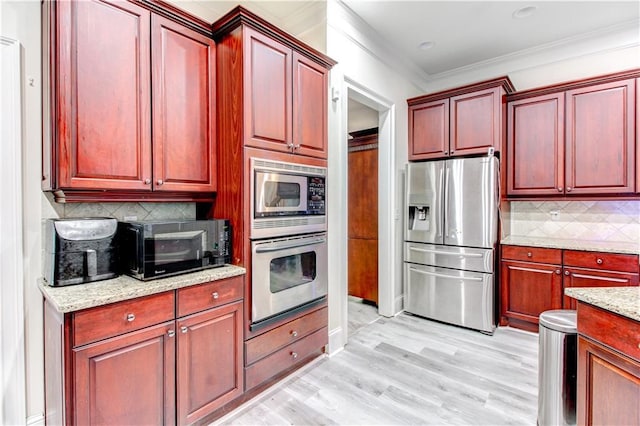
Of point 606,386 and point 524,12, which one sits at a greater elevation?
point 524,12

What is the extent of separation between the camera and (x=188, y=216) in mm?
2305

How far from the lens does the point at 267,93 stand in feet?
6.95

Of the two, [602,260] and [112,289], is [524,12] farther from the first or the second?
[112,289]

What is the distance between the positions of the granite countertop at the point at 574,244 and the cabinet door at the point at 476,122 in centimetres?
101

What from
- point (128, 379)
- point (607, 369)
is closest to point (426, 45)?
point (607, 369)

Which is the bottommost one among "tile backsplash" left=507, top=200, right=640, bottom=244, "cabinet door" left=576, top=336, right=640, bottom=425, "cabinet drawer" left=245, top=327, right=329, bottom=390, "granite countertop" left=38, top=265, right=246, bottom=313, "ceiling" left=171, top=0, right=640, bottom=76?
"cabinet drawer" left=245, top=327, right=329, bottom=390

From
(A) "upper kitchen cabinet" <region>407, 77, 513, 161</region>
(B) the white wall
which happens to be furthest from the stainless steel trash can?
(B) the white wall

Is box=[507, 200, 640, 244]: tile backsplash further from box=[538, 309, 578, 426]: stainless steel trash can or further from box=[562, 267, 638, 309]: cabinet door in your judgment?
box=[538, 309, 578, 426]: stainless steel trash can

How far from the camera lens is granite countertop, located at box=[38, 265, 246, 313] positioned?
53.1 inches

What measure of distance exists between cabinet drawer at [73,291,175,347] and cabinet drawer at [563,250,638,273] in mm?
3404

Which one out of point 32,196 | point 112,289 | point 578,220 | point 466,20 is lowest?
point 112,289

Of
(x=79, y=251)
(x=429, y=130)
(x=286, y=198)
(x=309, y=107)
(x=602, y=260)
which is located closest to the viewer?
(x=79, y=251)

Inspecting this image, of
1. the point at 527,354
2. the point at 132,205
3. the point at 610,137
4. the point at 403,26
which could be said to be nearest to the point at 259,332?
the point at 132,205

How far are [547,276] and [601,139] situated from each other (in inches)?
56.0
